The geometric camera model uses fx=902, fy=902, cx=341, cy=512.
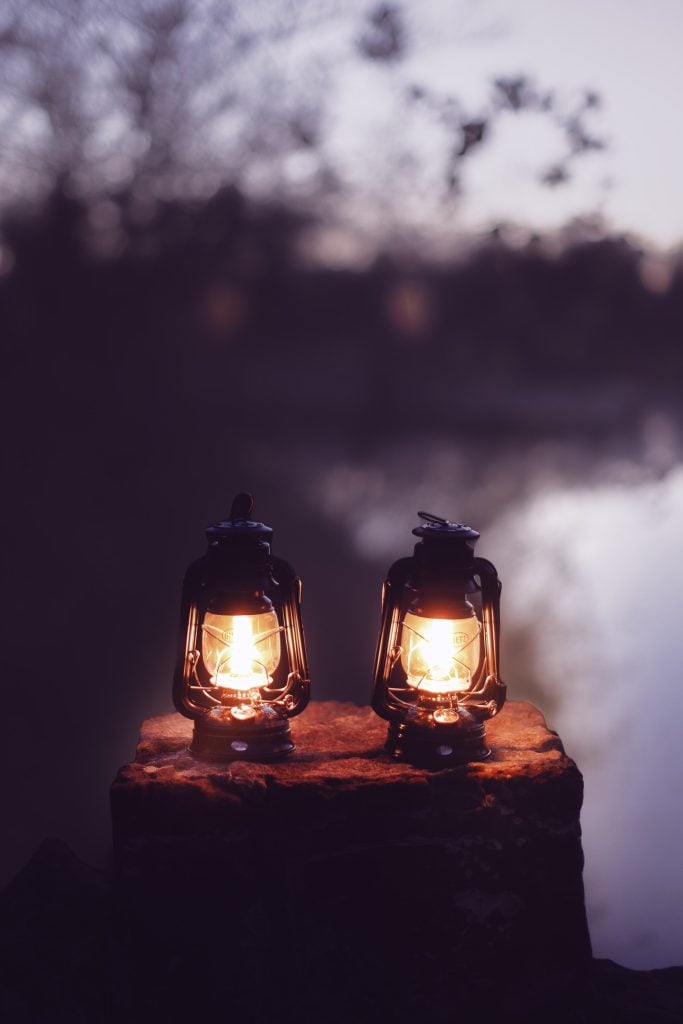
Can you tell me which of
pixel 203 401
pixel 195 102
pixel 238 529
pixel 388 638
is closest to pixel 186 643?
pixel 238 529

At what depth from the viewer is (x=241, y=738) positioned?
5.30ft

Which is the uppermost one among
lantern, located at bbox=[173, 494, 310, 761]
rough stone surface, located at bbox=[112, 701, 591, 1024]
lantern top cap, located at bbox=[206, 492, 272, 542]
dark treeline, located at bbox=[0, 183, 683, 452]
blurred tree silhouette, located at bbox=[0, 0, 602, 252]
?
blurred tree silhouette, located at bbox=[0, 0, 602, 252]

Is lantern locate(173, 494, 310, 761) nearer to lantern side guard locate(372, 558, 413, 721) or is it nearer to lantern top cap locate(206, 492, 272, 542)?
lantern top cap locate(206, 492, 272, 542)

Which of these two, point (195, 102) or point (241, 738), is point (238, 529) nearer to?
point (241, 738)

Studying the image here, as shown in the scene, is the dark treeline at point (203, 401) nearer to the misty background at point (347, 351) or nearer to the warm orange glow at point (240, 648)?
the misty background at point (347, 351)

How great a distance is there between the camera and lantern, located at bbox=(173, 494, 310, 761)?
1625 millimetres

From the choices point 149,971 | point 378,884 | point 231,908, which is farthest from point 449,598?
point 149,971

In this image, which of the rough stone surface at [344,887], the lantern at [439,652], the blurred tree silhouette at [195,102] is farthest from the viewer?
the blurred tree silhouette at [195,102]

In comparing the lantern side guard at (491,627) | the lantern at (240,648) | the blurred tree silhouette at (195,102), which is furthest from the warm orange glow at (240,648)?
the blurred tree silhouette at (195,102)

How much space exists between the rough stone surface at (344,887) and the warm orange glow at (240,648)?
20cm

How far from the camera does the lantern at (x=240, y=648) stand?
162 centimetres

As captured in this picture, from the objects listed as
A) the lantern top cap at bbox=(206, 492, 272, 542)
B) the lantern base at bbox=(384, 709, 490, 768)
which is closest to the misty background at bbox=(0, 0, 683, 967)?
the lantern top cap at bbox=(206, 492, 272, 542)

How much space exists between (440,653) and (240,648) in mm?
375

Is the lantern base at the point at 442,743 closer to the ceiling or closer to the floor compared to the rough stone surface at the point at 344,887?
closer to the ceiling
